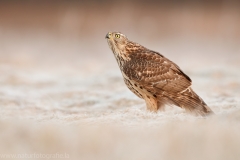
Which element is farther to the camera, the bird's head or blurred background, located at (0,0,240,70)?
blurred background, located at (0,0,240,70)

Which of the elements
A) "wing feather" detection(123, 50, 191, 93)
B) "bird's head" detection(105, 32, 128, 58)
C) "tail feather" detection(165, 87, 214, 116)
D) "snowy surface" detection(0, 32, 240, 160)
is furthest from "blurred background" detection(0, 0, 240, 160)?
"bird's head" detection(105, 32, 128, 58)

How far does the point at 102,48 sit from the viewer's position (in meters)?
18.4

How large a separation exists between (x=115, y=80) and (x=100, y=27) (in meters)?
8.65

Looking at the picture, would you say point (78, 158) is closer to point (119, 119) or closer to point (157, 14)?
point (119, 119)

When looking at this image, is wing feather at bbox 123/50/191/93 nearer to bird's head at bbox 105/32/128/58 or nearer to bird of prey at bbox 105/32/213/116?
bird of prey at bbox 105/32/213/116

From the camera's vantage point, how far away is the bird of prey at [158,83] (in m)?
8.35

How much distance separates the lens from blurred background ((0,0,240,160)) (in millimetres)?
6051

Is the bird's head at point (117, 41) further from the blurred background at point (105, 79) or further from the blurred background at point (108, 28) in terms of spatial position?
the blurred background at point (108, 28)

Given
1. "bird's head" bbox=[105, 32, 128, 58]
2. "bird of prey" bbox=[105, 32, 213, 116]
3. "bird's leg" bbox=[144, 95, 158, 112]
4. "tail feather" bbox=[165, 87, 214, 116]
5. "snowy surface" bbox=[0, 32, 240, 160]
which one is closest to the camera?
"snowy surface" bbox=[0, 32, 240, 160]

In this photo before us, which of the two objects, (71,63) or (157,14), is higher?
(157,14)

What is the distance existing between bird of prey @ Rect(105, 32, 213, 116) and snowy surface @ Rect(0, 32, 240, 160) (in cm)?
16

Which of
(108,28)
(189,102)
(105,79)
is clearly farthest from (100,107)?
(108,28)

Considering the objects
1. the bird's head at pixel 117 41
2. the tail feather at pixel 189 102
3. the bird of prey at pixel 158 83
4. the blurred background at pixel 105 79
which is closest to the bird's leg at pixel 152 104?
the bird of prey at pixel 158 83

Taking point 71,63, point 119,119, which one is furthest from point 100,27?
point 119,119
